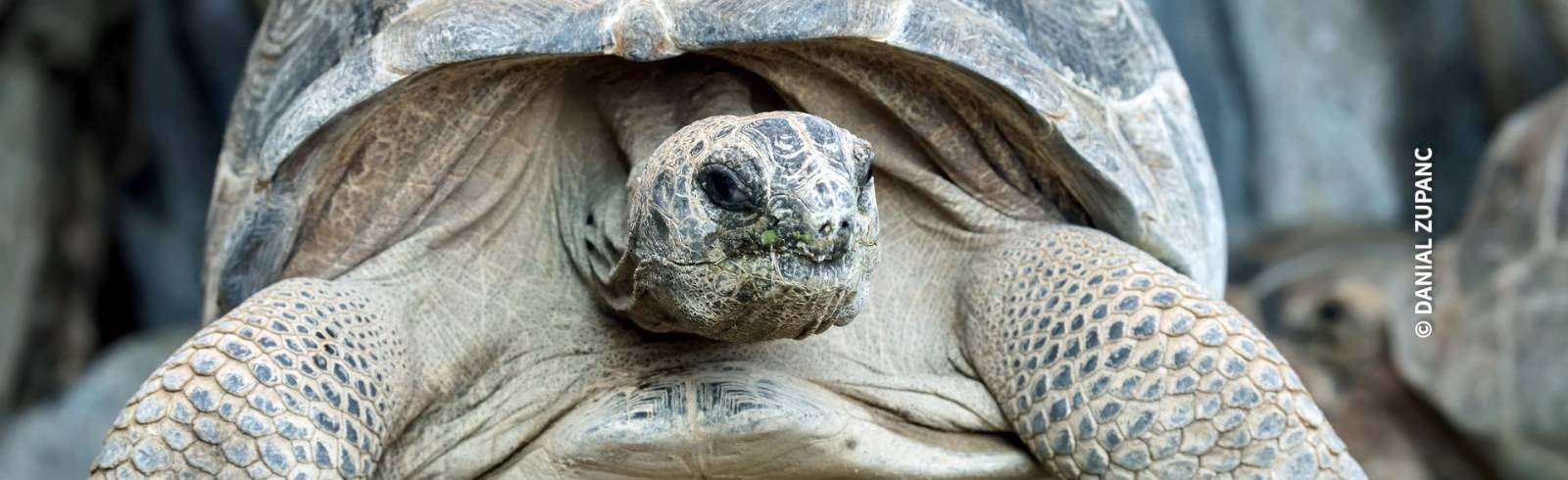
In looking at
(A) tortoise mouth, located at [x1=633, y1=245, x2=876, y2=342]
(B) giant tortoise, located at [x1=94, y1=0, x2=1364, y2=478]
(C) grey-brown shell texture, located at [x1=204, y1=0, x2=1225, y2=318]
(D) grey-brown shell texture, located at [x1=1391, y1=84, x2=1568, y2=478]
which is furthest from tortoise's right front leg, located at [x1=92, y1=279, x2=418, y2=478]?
(D) grey-brown shell texture, located at [x1=1391, y1=84, x2=1568, y2=478]

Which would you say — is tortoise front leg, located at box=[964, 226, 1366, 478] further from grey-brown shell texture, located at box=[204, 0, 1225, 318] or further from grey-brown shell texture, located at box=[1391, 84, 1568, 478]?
grey-brown shell texture, located at box=[1391, 84, 1568, 478]

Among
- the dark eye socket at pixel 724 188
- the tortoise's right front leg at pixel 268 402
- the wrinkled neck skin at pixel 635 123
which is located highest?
the wrinkled neck skin at pixel 635 123

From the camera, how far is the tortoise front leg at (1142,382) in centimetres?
271

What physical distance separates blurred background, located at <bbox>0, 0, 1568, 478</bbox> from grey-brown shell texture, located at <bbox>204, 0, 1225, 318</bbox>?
245 cm

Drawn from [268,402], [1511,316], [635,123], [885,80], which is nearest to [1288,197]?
[1511,316]

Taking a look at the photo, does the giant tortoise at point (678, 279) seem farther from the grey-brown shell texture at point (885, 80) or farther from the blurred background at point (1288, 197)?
the blurred background at point (1288, 197)

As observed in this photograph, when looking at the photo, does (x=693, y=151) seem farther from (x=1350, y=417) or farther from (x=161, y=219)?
(x=161, y=219)

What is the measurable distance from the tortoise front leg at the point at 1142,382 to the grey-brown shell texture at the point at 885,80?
21 cm

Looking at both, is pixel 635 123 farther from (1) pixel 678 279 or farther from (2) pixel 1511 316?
(2) pixel 1511 316

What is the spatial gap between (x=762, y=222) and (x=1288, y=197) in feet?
18.4

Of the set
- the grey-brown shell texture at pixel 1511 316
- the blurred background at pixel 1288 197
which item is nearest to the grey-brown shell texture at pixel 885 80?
the grey-brown shell texture at pixel 1511 316

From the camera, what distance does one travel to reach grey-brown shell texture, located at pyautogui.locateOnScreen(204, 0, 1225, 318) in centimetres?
267

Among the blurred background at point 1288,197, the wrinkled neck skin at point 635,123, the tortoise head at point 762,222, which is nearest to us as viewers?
the tortoise head at point 762,222

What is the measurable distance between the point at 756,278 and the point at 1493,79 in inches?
208
